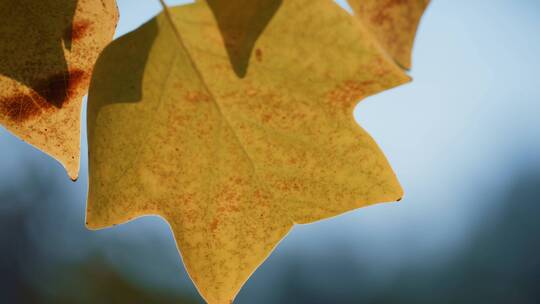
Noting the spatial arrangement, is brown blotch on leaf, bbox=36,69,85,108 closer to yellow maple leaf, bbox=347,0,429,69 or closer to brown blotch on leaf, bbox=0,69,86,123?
brown blotch on leaf, bbox=0,69,86,123

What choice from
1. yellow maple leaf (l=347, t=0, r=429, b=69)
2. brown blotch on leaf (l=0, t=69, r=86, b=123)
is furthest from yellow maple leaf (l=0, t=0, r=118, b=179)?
yellow maple leaf (l=347, t=0, r=429, b=69)

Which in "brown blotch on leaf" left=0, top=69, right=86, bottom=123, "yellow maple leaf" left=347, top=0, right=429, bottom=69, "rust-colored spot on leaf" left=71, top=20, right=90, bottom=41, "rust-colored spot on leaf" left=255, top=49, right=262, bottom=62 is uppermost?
"yellow maple leaf" left=347, top=0, right=429, bottom=69

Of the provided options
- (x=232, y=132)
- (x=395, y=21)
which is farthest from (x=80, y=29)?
(x=395, y=21)

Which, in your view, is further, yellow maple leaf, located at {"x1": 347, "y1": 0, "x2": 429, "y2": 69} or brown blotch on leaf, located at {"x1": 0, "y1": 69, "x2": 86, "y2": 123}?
brown blotch on leaf, located at {"x1": 0, "y1": 69, "x2": 86, "y2": 123}

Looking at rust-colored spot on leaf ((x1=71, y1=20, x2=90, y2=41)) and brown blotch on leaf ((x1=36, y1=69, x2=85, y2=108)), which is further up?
rust-colored spot on leaf ((x1=71, y1=20, x2=90, y2=41))

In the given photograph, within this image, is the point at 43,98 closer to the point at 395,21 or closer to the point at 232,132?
the point at 232,132

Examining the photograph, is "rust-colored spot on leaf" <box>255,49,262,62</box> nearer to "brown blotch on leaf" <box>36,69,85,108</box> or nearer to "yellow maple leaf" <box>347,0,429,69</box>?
"yellow maple leaf" <box>347,0,429,69</box>

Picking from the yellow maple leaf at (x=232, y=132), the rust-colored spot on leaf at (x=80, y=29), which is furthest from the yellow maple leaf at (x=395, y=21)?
the rust-colored spot on leaf at (x=80, y=29)
